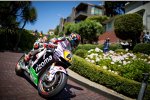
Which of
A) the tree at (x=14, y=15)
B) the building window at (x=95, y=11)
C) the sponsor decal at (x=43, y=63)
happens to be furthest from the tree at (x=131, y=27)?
the building window at (x=95, y=11)

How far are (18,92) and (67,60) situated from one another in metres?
1.61

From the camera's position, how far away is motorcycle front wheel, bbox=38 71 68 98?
4793 millimetres

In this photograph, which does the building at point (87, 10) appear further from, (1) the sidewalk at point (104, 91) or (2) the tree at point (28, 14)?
(1) the sidewalk at point (104, 91)

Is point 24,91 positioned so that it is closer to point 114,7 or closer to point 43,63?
point 43,63

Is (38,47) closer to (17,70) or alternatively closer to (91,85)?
(17,70)

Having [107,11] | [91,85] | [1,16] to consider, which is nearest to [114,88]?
[91,85]

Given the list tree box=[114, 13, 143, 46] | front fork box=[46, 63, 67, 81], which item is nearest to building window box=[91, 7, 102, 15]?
tree box=[114, 13, 143, 46]

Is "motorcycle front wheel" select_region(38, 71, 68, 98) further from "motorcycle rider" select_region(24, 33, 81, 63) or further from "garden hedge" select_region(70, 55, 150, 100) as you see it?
"garden hedge" select_region(70, 55, 150, 100)

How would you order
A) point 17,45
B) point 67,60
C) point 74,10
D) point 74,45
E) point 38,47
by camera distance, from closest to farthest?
point 67,60, point 74,45, point 38,47, point 17,45, point 74,10

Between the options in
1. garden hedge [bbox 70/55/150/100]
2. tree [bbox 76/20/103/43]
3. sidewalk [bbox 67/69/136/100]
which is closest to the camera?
sidewalk [bbox 67/69/136/100]

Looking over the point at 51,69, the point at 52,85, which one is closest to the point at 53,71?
the point at 51,69

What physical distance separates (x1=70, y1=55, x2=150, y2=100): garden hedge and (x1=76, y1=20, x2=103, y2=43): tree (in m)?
29.3

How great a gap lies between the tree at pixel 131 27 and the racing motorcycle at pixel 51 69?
62.0 feet

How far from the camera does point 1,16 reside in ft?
59.5
